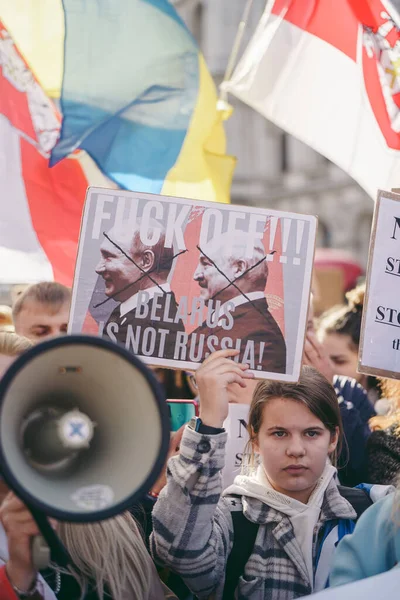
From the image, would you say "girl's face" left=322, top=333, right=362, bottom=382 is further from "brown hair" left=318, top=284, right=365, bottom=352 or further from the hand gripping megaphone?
the hand gripping megaphone

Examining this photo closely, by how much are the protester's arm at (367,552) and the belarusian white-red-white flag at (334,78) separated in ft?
5.89

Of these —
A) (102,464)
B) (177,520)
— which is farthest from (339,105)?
(102,464)

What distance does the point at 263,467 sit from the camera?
2236 millimetres

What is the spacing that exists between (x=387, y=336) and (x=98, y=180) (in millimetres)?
1709

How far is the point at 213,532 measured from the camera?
2045mm

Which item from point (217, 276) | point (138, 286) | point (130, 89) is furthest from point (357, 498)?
point (130, 89)

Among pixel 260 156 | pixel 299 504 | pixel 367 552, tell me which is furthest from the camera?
pixel 260 156

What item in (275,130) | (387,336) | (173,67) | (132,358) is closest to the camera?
(132,358)

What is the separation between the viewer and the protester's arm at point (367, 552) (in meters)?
1.83

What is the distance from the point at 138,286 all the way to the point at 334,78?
6.12 feet

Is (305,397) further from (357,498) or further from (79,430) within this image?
(79,430)

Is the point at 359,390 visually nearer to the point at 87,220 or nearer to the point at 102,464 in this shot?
the point at 87,220

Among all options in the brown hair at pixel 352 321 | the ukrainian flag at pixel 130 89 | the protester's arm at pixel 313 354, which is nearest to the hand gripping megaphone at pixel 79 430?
the protester's arm at pixel 313 354

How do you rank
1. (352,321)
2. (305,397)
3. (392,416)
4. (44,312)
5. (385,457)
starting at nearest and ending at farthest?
1. (305,397)
2. (385,457)
3. (392,416)
4. (44,312)
5. (352,321)
